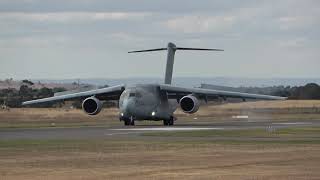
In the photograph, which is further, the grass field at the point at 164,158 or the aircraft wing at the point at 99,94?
the aircraft wing at the point at 99,94

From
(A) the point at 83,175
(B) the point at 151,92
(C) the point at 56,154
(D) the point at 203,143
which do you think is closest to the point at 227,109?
(B) the point at 151,92

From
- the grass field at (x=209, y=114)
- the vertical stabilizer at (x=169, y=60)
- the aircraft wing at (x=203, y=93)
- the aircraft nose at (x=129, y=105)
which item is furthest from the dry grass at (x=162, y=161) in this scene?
the grass field at (x=209, y=114)

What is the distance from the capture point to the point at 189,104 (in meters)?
64.9

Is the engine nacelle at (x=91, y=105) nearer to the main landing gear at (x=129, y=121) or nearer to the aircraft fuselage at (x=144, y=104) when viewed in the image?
the aircraft fuselage at (x=144, y=104)

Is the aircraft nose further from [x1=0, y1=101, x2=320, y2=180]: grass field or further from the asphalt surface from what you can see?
[x1=0, y1=101, x2=320, y2=180]: grass field

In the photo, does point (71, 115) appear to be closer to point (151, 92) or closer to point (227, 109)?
point (227, 109)

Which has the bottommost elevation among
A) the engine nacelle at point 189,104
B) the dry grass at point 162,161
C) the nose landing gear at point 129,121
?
the dry grass at point 162,161

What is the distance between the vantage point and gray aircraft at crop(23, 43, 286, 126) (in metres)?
63.6

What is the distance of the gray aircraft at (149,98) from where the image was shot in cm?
6356

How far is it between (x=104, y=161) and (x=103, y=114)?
7159 centimetres

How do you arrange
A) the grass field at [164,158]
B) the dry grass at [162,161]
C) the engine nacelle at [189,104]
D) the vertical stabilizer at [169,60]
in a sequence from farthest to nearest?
1. the vertical stabilizer at [169,60]
2. the engine nacelle at [189,104]
3. the grass field at [164,158]
4. the dry grass at [162,161]

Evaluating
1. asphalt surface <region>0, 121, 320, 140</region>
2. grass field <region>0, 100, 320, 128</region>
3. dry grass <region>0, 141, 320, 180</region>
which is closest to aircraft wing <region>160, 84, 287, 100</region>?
grass field <region>0, 100, 320, 128</region>

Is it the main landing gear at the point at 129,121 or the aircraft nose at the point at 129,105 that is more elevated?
the aircraft nose at the point at 129,105

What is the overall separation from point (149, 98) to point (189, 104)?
9.63ft
